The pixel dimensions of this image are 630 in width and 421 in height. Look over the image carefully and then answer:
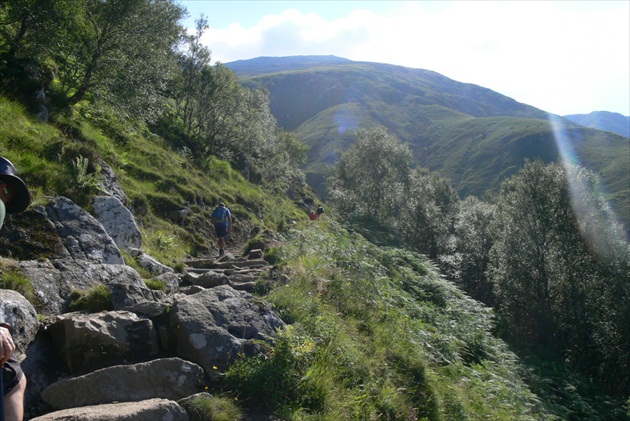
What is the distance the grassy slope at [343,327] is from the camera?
23.6 ft

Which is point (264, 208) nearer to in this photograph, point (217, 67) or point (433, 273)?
point (217, 67)

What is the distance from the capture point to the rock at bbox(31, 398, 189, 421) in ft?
16.6

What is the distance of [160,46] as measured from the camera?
74.1 feet

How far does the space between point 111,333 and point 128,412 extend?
154 centimetres

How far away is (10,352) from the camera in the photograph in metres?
3.45

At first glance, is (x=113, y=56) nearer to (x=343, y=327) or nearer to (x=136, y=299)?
(x=136, y=299)

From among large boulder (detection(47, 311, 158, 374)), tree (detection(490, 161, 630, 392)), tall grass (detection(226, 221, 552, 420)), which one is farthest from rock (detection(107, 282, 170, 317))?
tree (detection(490, 161, 630, 392))

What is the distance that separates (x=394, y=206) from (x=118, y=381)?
1696 inches

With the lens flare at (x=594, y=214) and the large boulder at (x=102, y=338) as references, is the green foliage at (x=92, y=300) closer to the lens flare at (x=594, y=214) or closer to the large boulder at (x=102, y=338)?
the large boulder at (x=102, y=338)

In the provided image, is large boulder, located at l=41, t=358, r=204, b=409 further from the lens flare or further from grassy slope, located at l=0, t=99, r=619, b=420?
the lens flare

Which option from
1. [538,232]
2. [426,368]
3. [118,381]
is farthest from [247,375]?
[538,232]

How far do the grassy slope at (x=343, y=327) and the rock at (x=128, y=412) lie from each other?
1.07 meters

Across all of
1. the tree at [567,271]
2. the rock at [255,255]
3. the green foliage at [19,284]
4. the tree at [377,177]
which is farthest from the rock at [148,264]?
the tree at [377,177]

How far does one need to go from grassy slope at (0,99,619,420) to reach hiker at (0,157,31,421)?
10.7 ft
